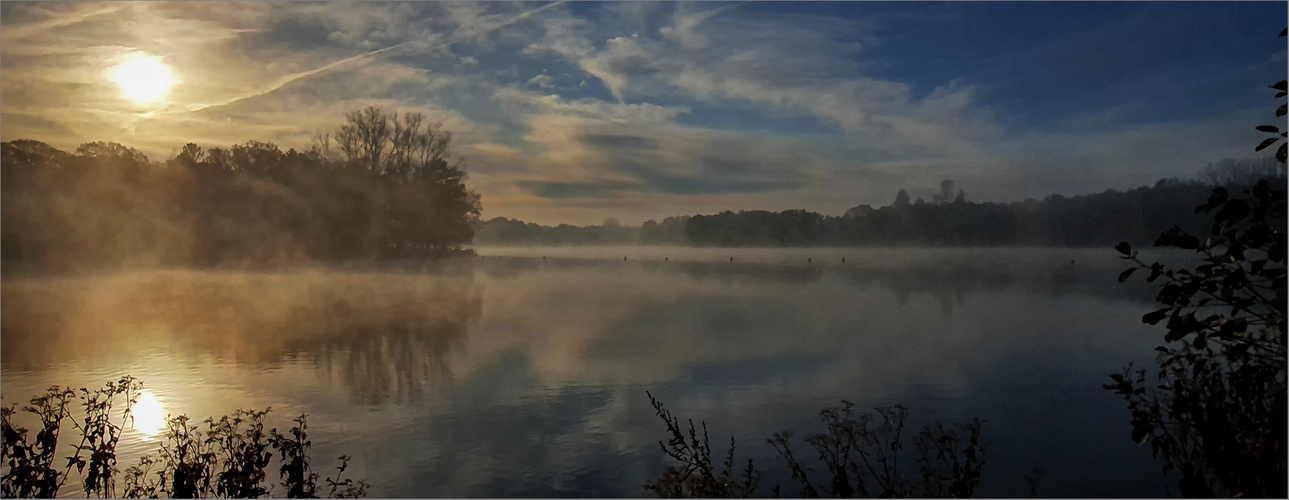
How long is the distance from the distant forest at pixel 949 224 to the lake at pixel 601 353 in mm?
97

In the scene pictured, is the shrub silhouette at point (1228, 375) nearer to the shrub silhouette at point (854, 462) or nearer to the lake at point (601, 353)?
the lake at point (601, 353)

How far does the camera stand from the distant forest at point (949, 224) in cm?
311

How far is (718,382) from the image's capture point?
312 cm

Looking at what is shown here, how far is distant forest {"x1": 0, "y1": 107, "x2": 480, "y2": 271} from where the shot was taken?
323cm

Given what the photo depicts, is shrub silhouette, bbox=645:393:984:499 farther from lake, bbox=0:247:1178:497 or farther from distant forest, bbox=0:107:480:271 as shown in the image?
distant forest, bbox=0:107:480:271

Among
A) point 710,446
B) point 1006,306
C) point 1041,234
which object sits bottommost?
point 710,446

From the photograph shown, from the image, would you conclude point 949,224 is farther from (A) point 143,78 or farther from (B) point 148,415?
(A) point 143,78

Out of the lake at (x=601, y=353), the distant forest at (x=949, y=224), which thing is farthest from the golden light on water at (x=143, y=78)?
the distant forest at (x=949, y=224)

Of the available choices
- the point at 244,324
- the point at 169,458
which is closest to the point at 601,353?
the point at 244,324

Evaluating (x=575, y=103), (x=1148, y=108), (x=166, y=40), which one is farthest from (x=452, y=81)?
(x=1148, y=108)

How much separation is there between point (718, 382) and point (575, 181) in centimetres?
114

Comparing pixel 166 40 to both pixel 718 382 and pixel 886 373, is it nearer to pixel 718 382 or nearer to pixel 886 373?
pixel 718 382

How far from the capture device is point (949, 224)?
3473 mm

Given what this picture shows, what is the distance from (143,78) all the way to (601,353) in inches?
91.1
